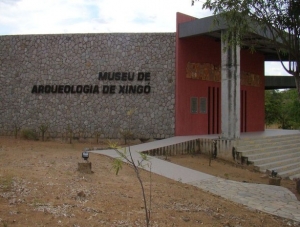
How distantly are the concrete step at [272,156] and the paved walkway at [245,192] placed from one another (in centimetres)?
418

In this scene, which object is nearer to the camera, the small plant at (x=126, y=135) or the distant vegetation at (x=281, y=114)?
the small plant at (x=126, y=135)

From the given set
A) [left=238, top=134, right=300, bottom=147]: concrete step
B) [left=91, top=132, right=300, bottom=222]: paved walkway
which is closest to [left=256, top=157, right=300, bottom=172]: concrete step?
[left=238, top=134, right=300, bottom=147]: concrete step

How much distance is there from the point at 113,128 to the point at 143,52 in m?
3.77

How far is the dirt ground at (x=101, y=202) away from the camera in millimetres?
5805

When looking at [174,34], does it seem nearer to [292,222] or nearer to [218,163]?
[218,163]

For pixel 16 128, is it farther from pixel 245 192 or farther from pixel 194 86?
pixel 245 192

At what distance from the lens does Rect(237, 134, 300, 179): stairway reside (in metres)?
13.8

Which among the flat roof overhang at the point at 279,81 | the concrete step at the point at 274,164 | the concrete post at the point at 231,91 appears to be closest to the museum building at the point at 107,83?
the concrete post at the point at 231,91

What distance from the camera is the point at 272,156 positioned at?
15008mm

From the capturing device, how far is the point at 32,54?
18047mm

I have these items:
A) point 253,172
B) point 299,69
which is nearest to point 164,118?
point 253,172

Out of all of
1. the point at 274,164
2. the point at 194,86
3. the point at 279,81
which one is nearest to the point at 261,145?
the point at 274,164

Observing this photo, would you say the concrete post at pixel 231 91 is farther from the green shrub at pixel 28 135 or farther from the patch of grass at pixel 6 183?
the patch of grass at pixel 6 183

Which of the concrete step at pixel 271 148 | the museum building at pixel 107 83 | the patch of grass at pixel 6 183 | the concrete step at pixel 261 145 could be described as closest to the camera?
the patch of grass at pixel 6 183
